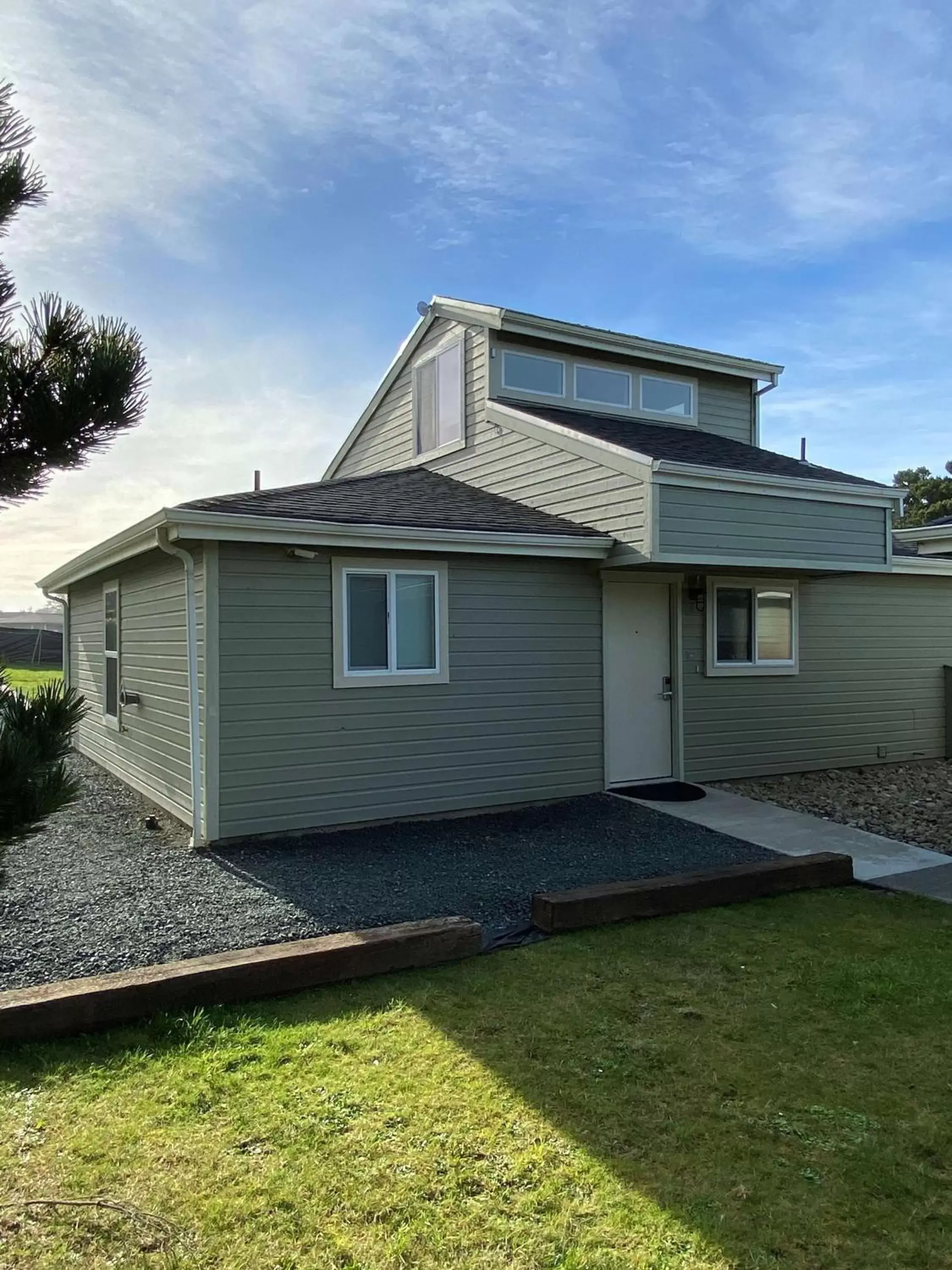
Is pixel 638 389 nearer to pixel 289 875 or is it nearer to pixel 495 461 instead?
pixel 495 461

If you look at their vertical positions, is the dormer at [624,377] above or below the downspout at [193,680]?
above

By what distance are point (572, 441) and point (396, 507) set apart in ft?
7.23

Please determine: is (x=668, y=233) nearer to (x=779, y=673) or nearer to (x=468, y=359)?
(x=468, y=359)

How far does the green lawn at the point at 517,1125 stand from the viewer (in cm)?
248

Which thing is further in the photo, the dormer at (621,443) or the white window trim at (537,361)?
the white window trim at (537,361)

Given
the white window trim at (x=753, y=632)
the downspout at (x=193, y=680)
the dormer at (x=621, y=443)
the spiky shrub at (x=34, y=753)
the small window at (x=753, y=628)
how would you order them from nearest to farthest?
the spiky shrub at (x=34, y=753), the downspout at (x=193, y=680), the dormer at (x=621, y=443), the white window trim at (x=753, y=632), the small window at (x=753, y=628)

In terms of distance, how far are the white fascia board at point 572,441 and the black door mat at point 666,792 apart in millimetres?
3478

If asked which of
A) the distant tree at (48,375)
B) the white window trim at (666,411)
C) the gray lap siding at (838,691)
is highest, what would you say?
the white window trim at (666,411)

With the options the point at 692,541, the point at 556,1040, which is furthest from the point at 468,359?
the point at 556,1040

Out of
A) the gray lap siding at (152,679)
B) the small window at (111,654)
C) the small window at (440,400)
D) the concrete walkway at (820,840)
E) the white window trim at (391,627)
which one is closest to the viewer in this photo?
the concrete walkway at (820,840)

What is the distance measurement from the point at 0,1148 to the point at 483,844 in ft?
15.1

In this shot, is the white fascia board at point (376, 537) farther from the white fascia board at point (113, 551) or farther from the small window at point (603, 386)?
the small window at point (603, 386)

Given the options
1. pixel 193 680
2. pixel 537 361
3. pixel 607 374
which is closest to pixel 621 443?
pixel 537 361

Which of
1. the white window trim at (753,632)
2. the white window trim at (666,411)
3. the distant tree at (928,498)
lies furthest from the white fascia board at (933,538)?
the distant tree at (928,498)
